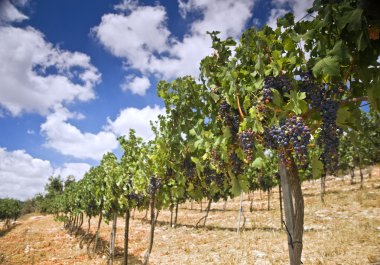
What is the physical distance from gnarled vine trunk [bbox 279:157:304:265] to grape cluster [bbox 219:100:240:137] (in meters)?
0.84

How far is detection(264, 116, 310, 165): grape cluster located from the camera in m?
3.10

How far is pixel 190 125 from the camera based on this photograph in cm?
559

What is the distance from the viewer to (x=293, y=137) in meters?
3.12

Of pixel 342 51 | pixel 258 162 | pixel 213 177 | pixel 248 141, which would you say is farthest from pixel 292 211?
pixel 213 177

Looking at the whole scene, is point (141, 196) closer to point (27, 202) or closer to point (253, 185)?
point (253, 185)

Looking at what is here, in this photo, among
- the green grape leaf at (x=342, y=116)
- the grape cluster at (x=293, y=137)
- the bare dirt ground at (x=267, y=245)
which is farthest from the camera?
the bare dirt ground at (x=267, y=245)

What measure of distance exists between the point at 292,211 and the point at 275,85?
1549mm

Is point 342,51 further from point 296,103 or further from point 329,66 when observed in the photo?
point 296,103

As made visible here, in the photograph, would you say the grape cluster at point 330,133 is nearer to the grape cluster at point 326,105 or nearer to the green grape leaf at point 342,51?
the grape cluster at point 326,105

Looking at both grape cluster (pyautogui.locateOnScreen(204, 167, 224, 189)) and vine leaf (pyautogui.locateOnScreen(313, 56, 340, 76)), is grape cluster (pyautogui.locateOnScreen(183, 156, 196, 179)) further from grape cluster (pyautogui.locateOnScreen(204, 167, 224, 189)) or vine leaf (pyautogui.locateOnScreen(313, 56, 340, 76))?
vine leaf (pyautogui.locateOnScreen(313, 56, 340, 76))

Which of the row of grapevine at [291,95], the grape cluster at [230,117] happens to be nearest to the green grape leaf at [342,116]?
the row of grapevine at [291,95]

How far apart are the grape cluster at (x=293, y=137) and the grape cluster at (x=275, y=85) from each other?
366 millimetres

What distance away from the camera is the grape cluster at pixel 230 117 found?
4223 millimetres

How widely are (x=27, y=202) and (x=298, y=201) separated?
119m
